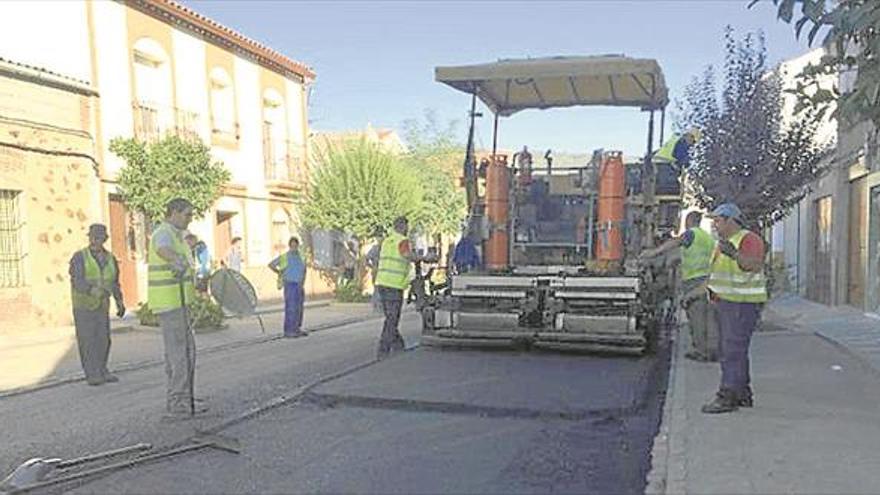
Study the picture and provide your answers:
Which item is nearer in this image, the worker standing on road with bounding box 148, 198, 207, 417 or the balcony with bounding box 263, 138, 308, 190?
the worker standing on road with bounding box 148, 198, 207, 417

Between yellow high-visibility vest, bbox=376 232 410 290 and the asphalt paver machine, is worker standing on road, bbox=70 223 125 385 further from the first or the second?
the asphalt paver machine

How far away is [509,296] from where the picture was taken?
8961 mm

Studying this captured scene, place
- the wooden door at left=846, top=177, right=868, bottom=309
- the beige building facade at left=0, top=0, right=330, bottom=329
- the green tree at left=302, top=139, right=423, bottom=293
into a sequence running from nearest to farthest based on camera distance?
the beige building facade at left=0, top=0, right=330, bottom=329, the wooden door at left=846, top=177, right=868, bottom=309, the green tree at left=302, top=139, right=423, bottom=293

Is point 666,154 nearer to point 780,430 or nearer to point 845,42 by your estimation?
point 780,430

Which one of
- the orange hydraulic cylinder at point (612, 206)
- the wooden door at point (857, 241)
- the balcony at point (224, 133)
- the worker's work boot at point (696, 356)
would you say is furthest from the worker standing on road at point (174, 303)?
the balcony at point (224, 133)

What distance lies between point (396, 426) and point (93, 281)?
165 inches

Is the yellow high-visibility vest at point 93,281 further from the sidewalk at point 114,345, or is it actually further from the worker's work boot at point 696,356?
the worker's work boot at point 696,356

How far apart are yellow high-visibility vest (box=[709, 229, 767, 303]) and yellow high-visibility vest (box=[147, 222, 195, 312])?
169 inches

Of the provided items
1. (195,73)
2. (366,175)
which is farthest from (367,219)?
(195,73)

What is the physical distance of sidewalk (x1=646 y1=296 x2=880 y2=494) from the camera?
4.45 meters

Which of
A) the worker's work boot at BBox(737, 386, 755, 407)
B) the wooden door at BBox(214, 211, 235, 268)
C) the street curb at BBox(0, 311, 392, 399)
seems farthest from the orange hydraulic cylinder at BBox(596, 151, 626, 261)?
the wooden door at BBox(214, 211, 235, 268)

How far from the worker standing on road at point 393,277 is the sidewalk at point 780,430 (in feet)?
10.4

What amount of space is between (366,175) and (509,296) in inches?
462

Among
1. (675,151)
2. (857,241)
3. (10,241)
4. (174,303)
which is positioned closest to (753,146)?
(675,151)
